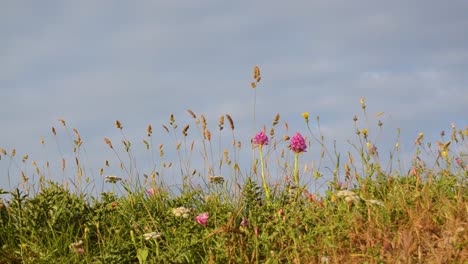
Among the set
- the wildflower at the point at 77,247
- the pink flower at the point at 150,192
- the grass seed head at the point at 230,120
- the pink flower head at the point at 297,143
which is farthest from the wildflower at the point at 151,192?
the pink flower head at the point at 297,143

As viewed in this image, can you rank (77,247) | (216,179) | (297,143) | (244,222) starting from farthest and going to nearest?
(216,179)
(297,143)
(244,222)
(77,247)

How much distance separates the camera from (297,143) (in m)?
5.87

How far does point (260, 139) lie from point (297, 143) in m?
0.38

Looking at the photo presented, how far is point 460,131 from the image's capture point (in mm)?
6465

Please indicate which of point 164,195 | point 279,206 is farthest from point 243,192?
point 164,195

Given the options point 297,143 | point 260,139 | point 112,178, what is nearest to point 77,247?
point 112,178

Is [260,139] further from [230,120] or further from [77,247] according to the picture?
[77,247]

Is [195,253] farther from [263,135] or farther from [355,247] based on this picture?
[263,135]

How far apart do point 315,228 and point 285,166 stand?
1631mm

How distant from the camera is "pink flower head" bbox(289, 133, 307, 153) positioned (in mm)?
5875

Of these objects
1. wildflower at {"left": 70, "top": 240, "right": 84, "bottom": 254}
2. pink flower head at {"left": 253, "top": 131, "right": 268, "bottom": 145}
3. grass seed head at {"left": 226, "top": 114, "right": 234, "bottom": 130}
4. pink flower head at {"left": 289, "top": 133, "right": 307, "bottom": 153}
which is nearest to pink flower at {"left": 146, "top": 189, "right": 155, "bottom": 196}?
grass seed head at {"left": 226, "top": 114, "right": 234, "bottom": 130}

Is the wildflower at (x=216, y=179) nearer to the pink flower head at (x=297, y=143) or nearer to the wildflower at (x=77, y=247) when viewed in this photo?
the pink flower head at (x=297, y=143)

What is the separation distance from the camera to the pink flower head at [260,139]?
597 cm

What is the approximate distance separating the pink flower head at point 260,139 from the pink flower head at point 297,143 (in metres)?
0.28
